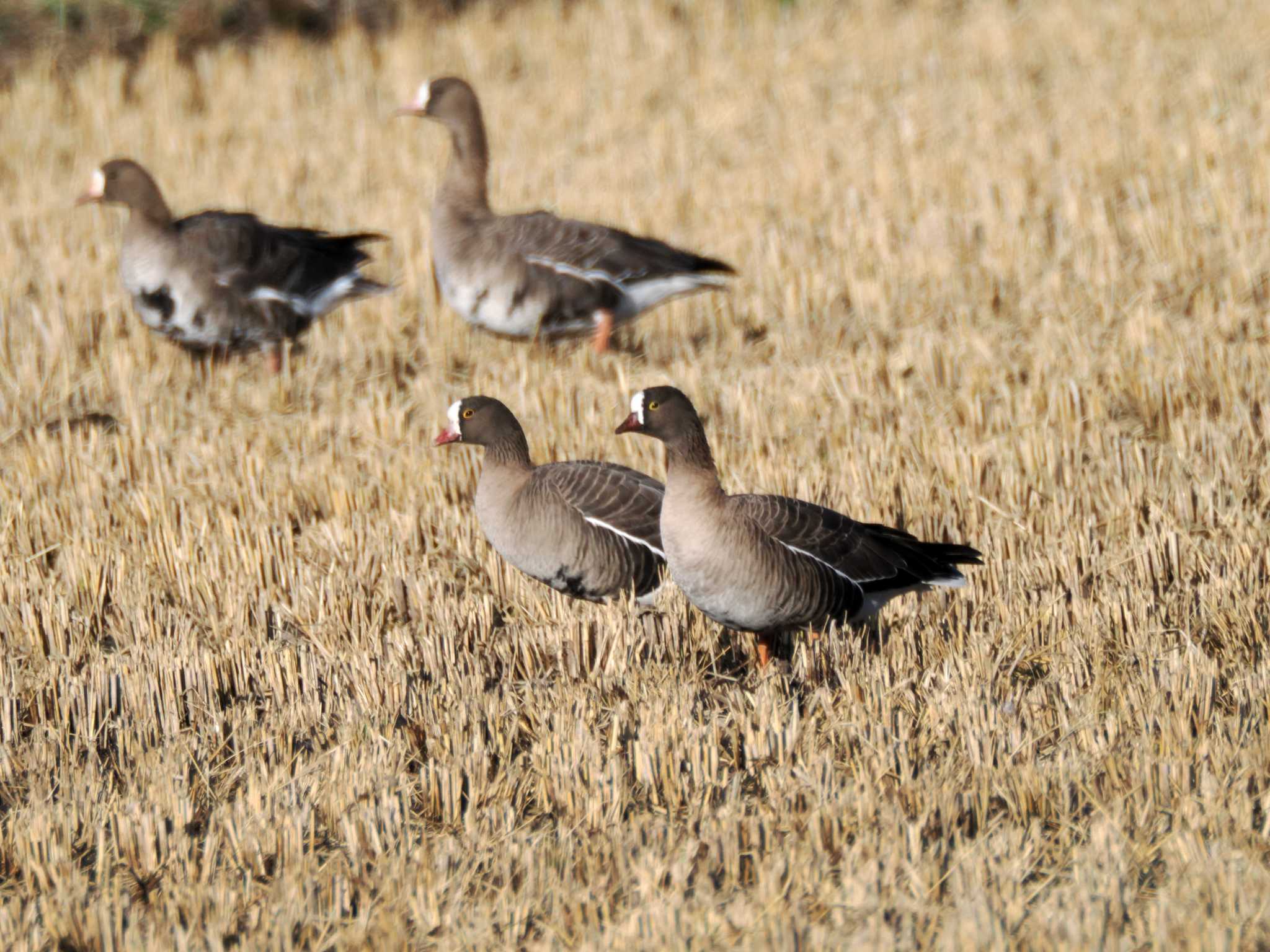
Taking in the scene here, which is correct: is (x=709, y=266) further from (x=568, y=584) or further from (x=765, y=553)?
(x=765, y=553)

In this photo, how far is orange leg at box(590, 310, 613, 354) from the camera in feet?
28.1

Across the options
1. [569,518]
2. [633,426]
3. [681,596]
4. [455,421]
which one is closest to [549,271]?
[455,421]

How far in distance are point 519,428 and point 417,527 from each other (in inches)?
28.6

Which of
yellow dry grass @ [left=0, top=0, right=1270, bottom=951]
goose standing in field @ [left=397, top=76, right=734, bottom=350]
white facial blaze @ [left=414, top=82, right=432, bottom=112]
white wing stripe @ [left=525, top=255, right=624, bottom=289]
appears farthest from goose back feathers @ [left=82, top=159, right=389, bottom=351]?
white wing stripe @ [left=525, top=255, right=624, bottom=289]

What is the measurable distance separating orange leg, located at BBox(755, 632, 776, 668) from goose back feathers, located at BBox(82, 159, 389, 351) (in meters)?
4.64

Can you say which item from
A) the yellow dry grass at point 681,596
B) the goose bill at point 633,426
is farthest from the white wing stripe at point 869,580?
the goose bill at point 633,426

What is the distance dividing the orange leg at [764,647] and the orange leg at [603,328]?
375 centimetres

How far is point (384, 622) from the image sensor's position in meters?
5.51

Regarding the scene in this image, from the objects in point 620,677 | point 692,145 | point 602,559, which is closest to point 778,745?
point 620,677

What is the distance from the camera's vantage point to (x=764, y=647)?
501 centimetres

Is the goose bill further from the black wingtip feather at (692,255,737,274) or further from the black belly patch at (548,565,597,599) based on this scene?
the black wingtip feather at (692,255,737,274)

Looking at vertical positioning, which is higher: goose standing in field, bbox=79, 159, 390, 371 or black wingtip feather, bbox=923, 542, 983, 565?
goose standing in field, bbox=79, 159, 390, 371

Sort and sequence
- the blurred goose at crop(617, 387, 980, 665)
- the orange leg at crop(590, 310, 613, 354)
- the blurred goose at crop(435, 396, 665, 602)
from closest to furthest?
the blurred goose at crop(617, 387, 980, 665), the blurred goose at crop(435, 396, 665, 602), the orange leg at crop(590, 310, 613, 354)

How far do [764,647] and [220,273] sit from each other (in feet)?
16.2
